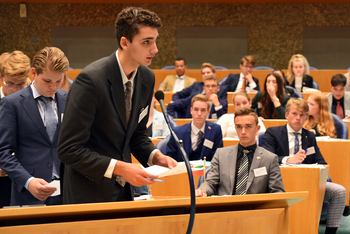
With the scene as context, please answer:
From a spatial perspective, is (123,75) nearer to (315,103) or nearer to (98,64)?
(98,64)

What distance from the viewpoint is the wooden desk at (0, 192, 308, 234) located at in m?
1.17

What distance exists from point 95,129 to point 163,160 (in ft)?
0.99

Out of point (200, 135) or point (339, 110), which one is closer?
point (200, 135)

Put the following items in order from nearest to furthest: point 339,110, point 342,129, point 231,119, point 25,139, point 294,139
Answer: point 25,139, point 294,139, point 342,129, point 231,119, point 339,110

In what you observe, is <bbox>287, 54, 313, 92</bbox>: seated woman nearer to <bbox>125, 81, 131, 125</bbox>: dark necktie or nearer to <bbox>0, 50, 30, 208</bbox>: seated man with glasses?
<bbox>0, 50, 30, 208</bbox>: seated man with glasses

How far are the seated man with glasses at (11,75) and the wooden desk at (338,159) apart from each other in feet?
8.78

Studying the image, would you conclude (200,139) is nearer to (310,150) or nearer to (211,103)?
(310,150)

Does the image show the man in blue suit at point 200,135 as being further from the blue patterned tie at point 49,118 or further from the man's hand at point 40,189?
the man's hand at point 40,189

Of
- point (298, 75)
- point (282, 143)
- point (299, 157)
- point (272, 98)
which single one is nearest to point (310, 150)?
point (282, 143)

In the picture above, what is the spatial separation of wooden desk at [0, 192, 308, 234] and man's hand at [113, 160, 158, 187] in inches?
3.5

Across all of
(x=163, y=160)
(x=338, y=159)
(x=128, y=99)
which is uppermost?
(x=128, y=99)

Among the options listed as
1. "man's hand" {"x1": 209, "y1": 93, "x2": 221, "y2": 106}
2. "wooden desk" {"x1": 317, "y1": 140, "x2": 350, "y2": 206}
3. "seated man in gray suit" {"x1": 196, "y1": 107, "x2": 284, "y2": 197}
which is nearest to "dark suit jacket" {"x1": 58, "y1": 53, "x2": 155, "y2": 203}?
"seated man in gray suit" {"x1": 196, "y1": 107, "x2": 284, "y2": 197}

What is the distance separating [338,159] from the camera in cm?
351

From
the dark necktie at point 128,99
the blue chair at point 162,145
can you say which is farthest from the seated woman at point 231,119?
the dark necktie at point 128,99
